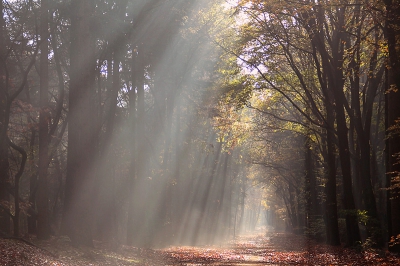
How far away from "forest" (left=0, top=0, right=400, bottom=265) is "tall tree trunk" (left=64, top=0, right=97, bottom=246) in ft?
0.17

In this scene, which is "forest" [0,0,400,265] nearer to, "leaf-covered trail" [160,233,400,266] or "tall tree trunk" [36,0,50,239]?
"tall tree trunk" [36,0,50,239]

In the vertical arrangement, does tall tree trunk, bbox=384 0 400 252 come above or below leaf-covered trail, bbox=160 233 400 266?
above

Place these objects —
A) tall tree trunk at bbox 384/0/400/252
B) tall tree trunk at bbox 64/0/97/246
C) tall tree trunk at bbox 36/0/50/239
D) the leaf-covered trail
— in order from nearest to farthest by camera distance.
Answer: tall tree trunk at bbox 384/0/400/252 < the leaf-covered trail < tall tree trunk at bbox 64/0/97/246 < tall tree trunk at bbox 36/0/50/239

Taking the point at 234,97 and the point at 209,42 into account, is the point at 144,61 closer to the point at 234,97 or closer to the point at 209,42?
the point at 209,42

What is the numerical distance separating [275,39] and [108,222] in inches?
586

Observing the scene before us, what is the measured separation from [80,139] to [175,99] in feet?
46.8

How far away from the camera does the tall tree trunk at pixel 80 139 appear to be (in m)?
17.2

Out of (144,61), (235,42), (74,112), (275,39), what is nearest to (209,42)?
(144,61)

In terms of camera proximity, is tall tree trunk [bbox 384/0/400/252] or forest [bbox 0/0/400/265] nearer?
tall tree trunk [bbox 384/0/400/252]

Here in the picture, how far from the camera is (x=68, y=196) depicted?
699 inches

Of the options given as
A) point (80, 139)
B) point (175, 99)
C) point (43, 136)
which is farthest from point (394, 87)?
point (175, 99)

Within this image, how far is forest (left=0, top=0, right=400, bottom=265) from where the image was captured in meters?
17.3

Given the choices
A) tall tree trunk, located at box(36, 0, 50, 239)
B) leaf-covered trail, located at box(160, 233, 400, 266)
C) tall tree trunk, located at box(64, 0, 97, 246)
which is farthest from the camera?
tall tree trunk, located at box(36, 0, 50, 239)

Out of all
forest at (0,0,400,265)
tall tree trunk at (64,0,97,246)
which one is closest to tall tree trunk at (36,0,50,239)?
forest at (0,0,400,265)
